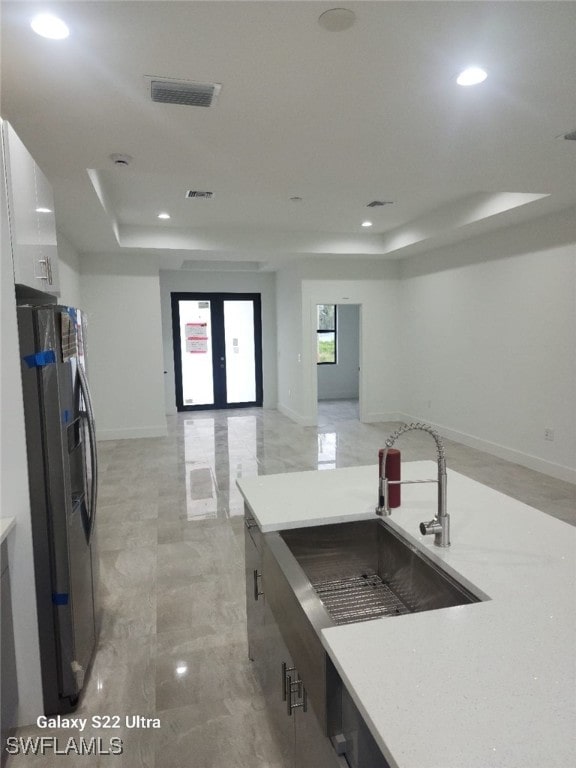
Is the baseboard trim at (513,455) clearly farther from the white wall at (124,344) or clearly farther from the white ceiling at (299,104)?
the white wall at (124,344)

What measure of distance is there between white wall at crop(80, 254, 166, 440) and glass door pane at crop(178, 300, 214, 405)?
183cm

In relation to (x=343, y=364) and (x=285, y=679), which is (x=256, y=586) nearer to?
(x=285, y=679)

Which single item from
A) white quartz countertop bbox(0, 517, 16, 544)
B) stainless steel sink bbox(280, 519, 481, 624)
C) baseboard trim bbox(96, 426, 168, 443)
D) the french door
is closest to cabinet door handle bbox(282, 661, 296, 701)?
stainless steel sink bbox(280, 519, 481, 624)

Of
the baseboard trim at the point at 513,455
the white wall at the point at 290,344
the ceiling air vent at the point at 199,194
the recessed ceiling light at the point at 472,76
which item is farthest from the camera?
the white wall at the point at 290,344

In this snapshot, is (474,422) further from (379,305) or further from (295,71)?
(295,71)

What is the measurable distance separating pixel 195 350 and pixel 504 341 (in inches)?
220

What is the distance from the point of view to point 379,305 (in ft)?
25.9

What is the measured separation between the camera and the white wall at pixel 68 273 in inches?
209

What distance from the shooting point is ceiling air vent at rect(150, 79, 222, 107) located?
2.38 m

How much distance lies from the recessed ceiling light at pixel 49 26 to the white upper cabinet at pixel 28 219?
484mm

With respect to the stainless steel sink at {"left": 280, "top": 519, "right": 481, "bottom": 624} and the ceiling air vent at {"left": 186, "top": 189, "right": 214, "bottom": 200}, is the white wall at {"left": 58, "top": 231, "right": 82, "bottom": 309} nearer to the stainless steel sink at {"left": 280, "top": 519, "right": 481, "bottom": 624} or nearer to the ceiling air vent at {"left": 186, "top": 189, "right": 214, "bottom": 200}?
the ceiling air vent at {"left": 186, "top": 189, "right": 214, "bottom": 200}

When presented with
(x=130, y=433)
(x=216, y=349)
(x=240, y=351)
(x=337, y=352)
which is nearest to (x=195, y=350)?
(x=216, y=349)

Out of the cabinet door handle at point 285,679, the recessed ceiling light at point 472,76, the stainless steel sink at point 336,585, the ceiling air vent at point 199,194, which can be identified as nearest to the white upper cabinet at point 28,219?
the stainless steel sink at point 336,585

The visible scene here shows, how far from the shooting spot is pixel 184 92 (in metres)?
2.46
